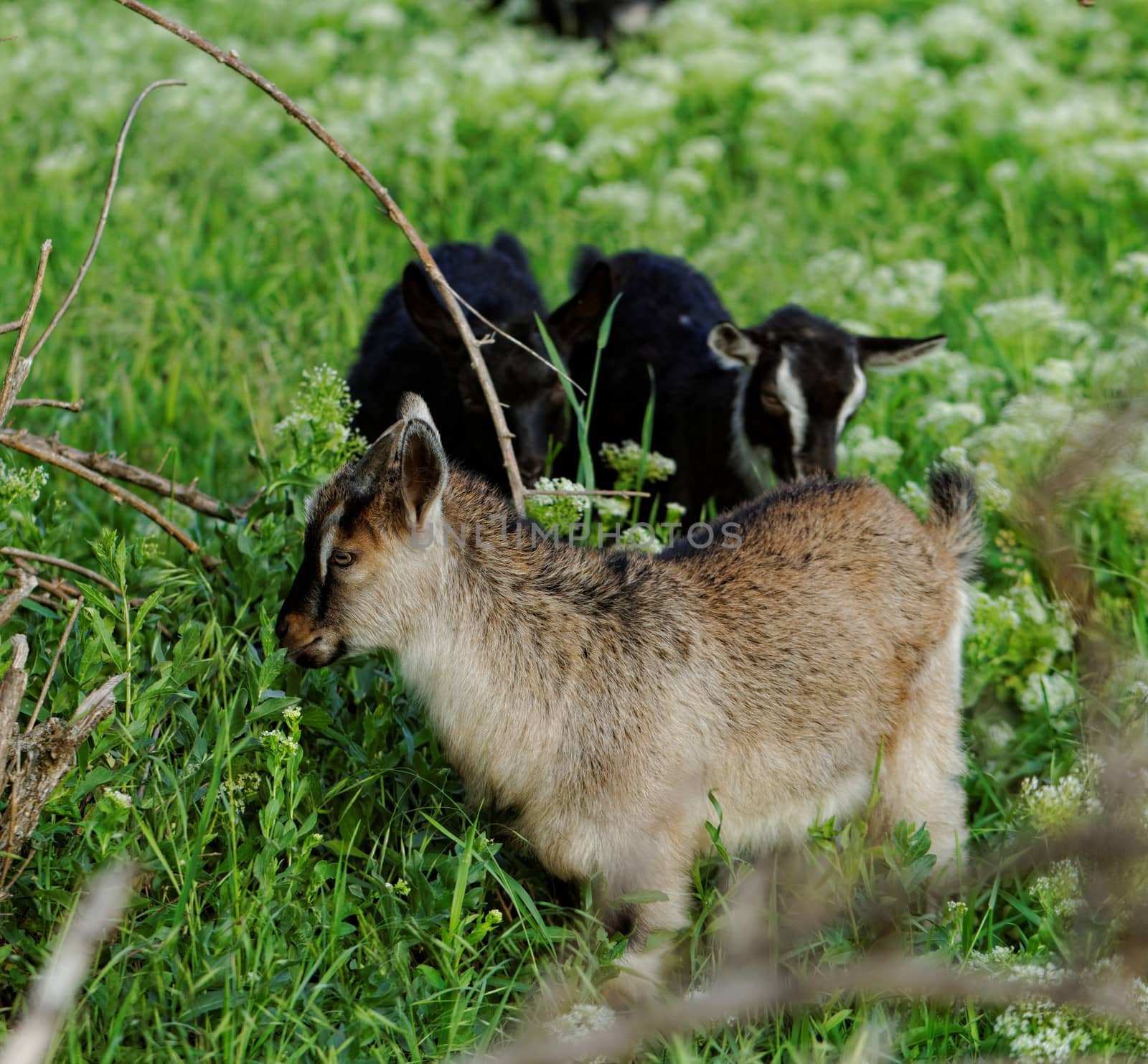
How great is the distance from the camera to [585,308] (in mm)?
5973

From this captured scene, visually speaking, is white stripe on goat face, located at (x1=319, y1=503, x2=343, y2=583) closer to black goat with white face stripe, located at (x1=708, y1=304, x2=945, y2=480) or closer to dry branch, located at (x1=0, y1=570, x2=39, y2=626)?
dry branch, located at (x1=0, y1=570, x2=39, y2=626)

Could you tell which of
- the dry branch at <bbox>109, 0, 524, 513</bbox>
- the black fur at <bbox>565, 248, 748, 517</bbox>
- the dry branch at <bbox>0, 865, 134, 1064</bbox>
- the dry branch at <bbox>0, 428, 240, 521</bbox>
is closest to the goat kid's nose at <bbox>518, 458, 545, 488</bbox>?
the black fur at <bbox>565, 248, 748, 517</bbox>

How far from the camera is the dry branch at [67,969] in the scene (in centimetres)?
216

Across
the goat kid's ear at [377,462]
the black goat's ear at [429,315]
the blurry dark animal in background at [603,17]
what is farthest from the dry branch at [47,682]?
the blurry dark animal in background at [603,17]

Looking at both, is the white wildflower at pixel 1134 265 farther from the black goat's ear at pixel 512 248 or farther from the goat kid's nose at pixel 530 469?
the goat kid's nose at pixel 530 469

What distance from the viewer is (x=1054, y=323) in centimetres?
625

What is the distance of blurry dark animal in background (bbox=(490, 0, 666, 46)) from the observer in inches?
461

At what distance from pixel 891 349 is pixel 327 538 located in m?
2.94

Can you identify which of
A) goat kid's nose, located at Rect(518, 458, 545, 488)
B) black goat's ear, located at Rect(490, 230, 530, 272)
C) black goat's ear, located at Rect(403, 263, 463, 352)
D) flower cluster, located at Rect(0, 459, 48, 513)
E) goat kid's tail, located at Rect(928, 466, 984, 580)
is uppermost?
flower cluster, located at Rect(0, 459, 48, 513)

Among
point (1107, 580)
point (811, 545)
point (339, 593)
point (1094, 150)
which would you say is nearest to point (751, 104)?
point (1094, 150)

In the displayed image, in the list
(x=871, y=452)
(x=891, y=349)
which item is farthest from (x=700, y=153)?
(x=871, y=452)

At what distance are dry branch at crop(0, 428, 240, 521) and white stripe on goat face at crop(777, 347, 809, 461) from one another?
6.98ft

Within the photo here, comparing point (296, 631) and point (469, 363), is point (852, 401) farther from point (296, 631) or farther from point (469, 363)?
point (296, 631)

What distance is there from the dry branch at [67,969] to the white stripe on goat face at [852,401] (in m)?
3.26
